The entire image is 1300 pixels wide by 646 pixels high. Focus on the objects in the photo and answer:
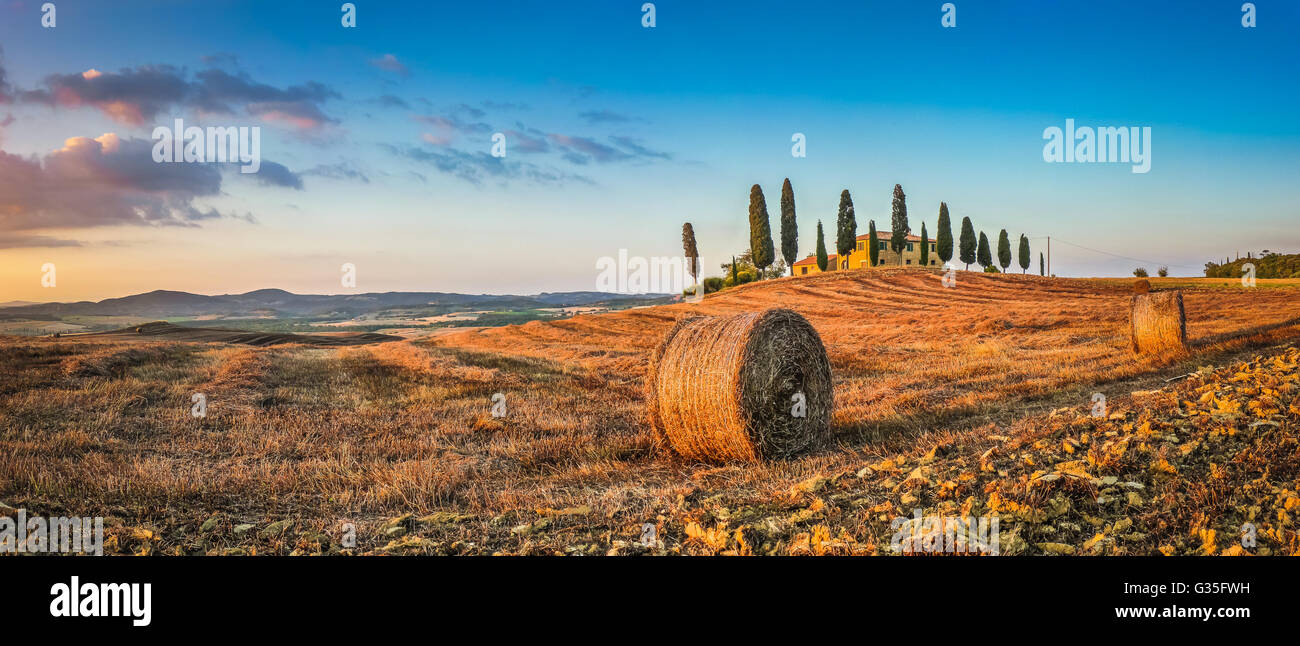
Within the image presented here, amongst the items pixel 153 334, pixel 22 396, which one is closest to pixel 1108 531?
pixel 22 396

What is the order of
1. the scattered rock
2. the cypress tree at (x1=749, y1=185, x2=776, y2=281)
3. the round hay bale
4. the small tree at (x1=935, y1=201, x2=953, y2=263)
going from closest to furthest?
the scattered rock < the round hay bale < the cypress tree at (x1=749, y1=185, x2=776, y2=281) < the small tree at (x1=935, y1=201, x2=953, y2=263)

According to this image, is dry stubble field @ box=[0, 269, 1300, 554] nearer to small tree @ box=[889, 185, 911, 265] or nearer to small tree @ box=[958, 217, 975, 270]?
small tree @ box=[889, 185, 911, 265]

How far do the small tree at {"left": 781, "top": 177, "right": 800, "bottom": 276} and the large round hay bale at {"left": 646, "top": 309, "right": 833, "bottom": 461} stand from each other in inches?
2208

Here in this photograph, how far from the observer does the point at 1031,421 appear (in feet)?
27.7

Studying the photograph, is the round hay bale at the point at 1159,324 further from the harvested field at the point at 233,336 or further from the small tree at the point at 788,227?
the small tree at the point at 788,227

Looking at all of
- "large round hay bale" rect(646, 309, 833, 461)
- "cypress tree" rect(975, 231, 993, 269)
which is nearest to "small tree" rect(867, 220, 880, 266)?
"cypress tree" rect(975, 231, 993, 269)

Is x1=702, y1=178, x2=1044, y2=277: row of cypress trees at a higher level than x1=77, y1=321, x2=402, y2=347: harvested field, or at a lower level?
higher

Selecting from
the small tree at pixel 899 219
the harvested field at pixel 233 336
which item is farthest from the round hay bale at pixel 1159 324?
the small tree at pixel 899 219

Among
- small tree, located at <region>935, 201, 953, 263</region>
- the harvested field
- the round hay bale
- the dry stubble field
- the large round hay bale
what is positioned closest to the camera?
the dry stubble field

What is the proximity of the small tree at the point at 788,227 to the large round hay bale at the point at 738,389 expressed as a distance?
56089mm

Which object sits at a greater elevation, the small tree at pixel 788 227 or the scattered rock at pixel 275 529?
the small tree at pixel 788 227

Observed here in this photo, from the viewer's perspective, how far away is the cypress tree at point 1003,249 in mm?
78250

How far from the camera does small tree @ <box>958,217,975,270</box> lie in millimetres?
73875
